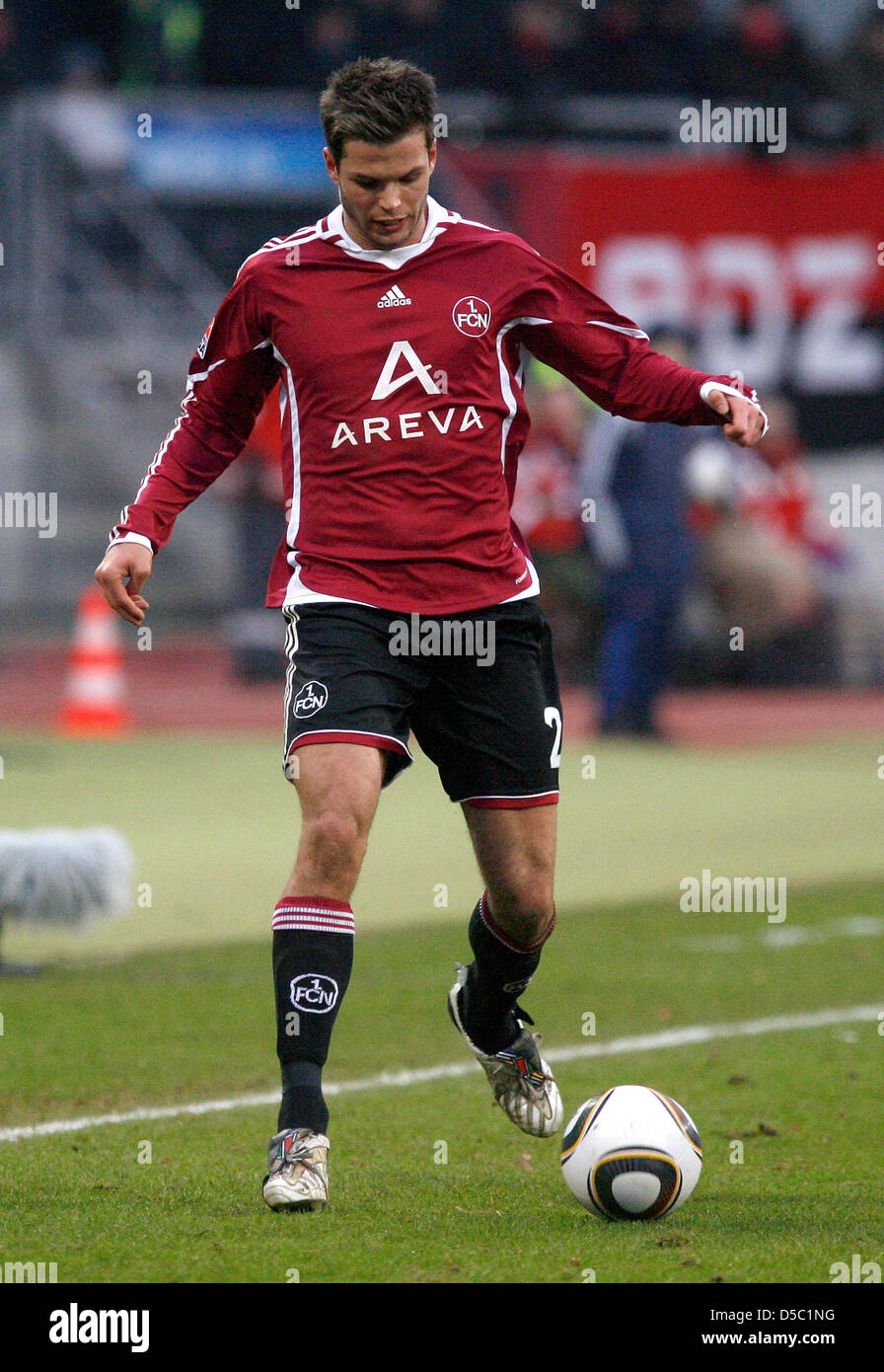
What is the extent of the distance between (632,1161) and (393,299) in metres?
1.97

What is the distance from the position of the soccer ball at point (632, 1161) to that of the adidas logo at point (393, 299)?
1835 millimetres

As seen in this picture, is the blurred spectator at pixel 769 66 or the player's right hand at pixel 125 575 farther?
the blurred spectator at pixel 769 66

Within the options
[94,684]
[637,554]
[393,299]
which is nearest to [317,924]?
[393,299]

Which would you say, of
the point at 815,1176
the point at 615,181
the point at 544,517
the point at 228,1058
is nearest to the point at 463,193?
the point at 615,181

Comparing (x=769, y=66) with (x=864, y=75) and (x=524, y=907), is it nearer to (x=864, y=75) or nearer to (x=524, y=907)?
(x=864, y=75)

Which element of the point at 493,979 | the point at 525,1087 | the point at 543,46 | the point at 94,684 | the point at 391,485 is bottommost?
the point at 525,1087

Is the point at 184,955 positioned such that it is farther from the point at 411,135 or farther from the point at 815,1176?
the point at 411,135

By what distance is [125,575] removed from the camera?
15.4 ft

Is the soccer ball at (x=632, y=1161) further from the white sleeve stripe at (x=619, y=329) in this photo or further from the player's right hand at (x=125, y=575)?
the white sleeve stripe at (x=619, y=329)

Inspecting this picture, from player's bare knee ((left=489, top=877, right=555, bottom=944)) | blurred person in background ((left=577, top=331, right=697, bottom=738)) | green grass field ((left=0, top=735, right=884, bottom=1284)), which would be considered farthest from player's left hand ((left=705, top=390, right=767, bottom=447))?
blurred person in background ((left=577, top=331, right=697, bottom=738))

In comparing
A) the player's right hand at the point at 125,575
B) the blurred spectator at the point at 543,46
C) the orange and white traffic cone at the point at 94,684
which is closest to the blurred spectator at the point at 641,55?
the blurred spectator at the point at 543,46

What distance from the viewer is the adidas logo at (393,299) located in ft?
15.8

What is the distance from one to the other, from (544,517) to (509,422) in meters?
12.6
